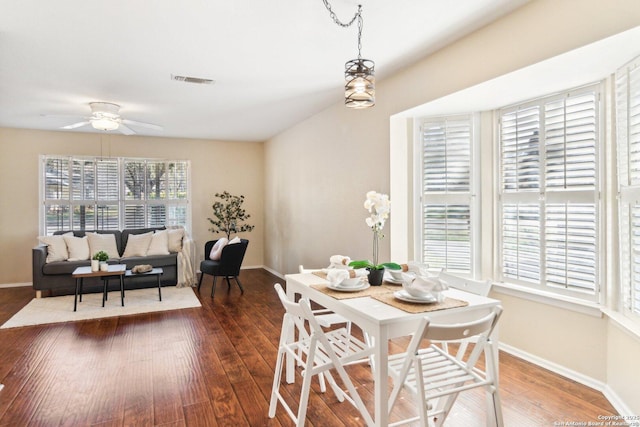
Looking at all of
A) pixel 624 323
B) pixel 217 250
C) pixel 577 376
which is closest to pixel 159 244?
pixel 217 250

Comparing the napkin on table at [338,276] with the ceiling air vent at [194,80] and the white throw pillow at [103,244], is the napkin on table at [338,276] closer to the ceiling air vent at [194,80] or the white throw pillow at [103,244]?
the ceiling air vent at [194,80]

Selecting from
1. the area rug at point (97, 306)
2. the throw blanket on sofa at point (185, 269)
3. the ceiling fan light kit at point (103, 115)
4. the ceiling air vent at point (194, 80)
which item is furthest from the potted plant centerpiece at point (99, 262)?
the ceiling air vent at point (194, 80)

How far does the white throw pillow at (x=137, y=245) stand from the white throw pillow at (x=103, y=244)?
0.17m

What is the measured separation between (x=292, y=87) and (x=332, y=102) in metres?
0.77

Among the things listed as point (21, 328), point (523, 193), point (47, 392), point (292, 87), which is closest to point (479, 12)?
point (523, 193)

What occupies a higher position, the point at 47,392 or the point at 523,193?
the point at 523,193

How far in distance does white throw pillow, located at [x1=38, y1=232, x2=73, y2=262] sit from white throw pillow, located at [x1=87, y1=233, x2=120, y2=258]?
357 mm

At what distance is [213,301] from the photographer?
510 centimetres

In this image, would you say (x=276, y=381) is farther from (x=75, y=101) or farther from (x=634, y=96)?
(x=75, y=101)

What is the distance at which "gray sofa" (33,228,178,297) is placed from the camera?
523 centimetres

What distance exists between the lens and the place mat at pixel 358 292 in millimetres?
2115

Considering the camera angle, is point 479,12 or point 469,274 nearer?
point 479,12

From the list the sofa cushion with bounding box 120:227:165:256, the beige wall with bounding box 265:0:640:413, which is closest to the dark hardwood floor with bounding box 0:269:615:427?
the beige wall with bounding box 265:0:640:413

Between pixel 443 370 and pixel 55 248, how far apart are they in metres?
5.69
